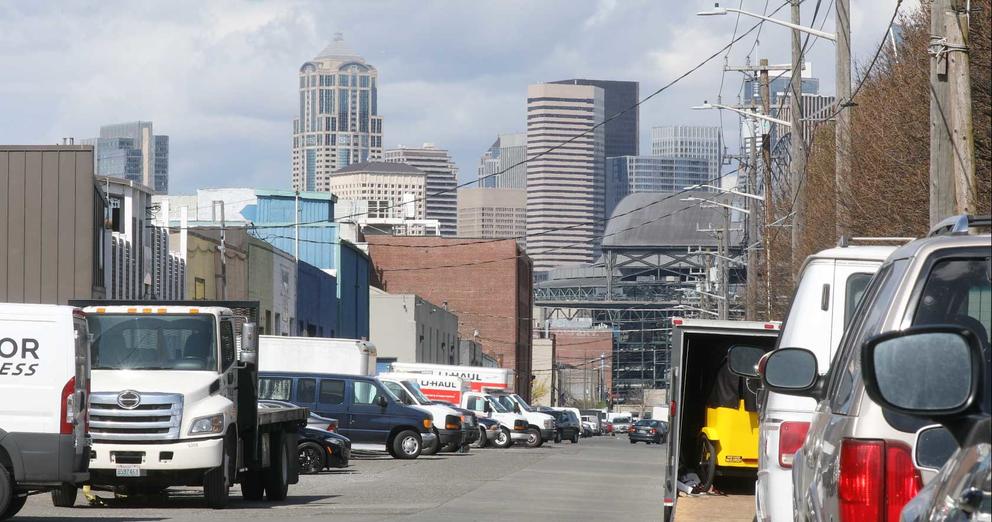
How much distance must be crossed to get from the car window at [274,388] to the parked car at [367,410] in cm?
19

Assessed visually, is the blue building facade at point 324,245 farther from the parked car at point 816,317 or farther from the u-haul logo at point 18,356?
the parked car at point 816,317

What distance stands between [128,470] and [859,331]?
46.1ft

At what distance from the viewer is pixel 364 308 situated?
276 feet

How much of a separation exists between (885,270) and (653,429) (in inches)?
2895

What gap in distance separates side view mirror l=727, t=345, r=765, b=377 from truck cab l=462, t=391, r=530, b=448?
42.8 m

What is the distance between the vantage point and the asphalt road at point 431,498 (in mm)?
18344

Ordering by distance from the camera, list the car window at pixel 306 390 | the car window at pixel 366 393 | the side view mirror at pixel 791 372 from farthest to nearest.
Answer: the car window at pixel 366 393, the car window at pixel 306 390, the side view mirror at pixel 791 372

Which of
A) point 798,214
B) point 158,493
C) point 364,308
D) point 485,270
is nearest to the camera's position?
point 158,493

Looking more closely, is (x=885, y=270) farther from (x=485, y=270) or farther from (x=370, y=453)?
(x=485, y=270)

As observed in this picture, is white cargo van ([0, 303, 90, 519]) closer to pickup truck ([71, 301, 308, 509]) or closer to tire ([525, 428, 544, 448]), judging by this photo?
pickup truck ([71, 301, 308, 509])

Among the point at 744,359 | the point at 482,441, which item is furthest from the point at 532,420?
the point at 744,359

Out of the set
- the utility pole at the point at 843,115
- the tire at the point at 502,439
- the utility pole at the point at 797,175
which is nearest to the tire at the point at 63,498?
Answer: the utility pole at the point at 843,115

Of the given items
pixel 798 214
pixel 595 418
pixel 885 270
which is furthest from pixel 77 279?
pixel 595 418

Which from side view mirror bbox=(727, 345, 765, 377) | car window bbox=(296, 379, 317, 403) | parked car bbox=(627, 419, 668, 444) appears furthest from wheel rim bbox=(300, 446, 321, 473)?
parked car bbox=(627, 419, 668, 444)
